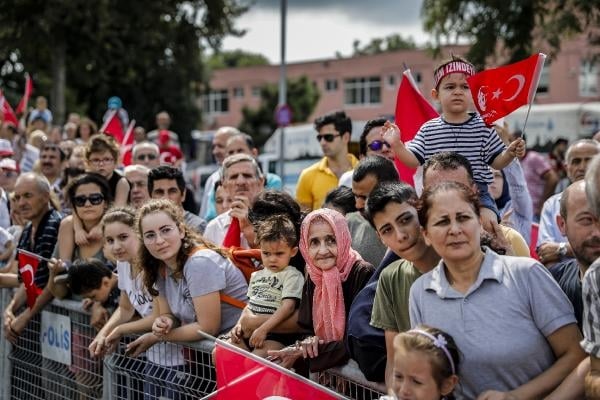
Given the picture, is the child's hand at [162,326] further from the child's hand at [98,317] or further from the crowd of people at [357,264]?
the child's hand at [98,317]

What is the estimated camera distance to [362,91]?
2613 inches

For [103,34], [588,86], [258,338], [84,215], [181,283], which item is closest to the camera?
[258,338]

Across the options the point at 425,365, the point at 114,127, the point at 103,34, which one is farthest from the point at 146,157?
the point at 103,34

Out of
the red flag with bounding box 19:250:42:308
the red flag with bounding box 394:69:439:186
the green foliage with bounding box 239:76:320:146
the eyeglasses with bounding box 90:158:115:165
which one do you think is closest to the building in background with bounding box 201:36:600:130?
the green foliage with bounding box 239:76:320:146

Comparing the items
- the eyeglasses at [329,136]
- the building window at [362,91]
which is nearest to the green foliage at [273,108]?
the building window at [362,91]

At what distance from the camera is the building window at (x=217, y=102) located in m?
77.9

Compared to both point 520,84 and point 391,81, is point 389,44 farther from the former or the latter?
point 520,84

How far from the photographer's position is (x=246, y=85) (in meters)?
74.1

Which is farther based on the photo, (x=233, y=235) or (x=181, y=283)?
(x=233, y=235)

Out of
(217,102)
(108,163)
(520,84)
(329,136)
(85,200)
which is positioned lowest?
(85,200)

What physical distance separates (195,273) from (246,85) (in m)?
69.7

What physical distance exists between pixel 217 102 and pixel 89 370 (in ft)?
242

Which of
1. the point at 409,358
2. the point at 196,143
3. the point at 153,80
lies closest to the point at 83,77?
the point at 196,143

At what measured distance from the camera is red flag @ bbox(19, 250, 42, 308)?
21.9 ft
